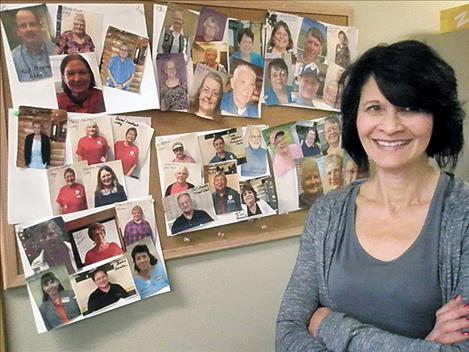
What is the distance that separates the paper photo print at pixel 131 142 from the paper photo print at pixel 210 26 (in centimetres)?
29

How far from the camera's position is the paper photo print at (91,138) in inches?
47.2

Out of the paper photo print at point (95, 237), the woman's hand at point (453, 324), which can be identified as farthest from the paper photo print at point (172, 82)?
the woman's hand at point (453, 324)

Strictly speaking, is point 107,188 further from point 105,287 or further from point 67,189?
point 105,287

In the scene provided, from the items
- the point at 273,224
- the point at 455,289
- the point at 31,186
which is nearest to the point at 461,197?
the point at 455,289

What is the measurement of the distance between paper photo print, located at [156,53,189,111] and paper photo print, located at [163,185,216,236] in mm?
236

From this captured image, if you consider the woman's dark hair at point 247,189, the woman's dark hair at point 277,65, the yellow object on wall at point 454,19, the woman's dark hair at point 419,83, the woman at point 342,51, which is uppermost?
the yellow object on wall at point 454,19

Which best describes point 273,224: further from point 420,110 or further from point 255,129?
point 420,110

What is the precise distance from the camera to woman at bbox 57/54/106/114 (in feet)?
3.86

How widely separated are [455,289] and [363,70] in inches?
19.3

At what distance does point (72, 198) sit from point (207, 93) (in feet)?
1.49

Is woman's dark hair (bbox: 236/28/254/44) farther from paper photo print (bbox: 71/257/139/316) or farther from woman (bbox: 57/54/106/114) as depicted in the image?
paper photo print (bbox: 71/257/139/316)

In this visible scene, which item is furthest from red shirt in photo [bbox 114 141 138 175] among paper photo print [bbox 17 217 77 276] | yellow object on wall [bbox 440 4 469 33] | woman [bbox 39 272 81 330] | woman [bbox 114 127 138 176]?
yellow object on wall [bbox 440 4 469 33]

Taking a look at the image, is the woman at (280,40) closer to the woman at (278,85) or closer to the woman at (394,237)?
the woman at (278,85)

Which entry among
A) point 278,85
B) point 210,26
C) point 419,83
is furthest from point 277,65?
point 419,83
